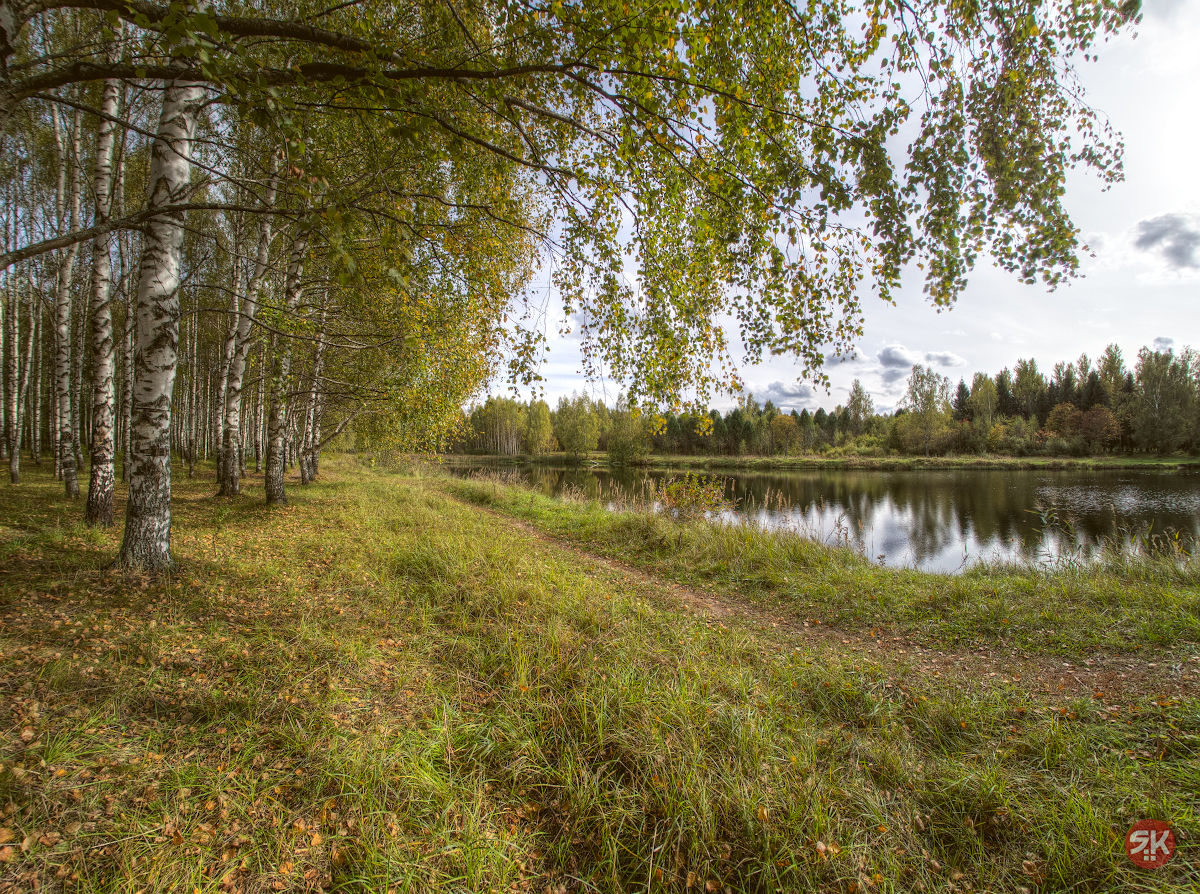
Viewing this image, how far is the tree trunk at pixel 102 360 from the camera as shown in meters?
6.22

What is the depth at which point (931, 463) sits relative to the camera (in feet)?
141

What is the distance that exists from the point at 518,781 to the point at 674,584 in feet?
14.6

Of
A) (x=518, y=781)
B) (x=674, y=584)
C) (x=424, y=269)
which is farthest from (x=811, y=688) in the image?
(x=424, y=269)

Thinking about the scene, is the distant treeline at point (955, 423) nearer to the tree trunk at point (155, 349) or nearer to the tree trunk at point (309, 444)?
the tree trunk at point (309, 444)

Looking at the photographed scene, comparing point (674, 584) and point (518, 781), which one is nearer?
point (518, 781)

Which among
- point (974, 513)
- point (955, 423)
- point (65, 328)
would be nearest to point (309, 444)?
point (65, 328)

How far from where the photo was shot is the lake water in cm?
1045

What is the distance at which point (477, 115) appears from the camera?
3.97 metres

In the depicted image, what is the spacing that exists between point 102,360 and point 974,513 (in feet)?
87.8

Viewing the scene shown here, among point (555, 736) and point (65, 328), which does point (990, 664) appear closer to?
point (555, 736)

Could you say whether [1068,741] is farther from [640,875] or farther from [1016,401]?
[1016,401]

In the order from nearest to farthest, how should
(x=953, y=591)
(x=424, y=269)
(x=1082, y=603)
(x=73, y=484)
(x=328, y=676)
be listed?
(x=328, y=676)
(x=424, y=269)
(x=1082, y=603)
(x=953, y=591)
(x=73, y=484)

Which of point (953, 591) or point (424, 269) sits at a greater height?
point (424, 269)

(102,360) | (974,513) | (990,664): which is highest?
(102,360)
